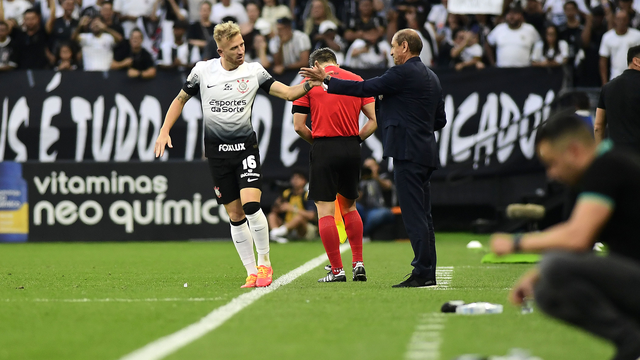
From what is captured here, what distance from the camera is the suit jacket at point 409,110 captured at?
7.74 m

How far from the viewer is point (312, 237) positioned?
1625cm

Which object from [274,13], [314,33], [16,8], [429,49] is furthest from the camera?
[16,8]

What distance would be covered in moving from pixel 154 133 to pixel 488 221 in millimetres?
6580

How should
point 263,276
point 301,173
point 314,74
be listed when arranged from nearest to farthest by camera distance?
point 314,74 < point 263,276 < point 301,173

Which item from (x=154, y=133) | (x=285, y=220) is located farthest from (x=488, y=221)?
(x=154, y=133)

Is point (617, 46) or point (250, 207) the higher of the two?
point (617, 46)

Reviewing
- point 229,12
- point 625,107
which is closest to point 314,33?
point 229,12

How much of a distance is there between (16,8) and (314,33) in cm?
668

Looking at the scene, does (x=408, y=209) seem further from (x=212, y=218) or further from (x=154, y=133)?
(x=154, y=133)

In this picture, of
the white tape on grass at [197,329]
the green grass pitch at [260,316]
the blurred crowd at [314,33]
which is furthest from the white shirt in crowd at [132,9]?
the white tape on grass at [197,329]

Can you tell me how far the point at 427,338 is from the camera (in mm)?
4945

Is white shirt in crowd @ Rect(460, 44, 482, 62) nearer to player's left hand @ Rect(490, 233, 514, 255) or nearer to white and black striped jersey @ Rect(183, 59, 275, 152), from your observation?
white and black striped jersey @ Rect(183, 59, 275, 152)

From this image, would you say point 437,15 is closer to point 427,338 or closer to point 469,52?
point 469,52

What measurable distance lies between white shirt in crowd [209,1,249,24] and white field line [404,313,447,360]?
43.9 ft
